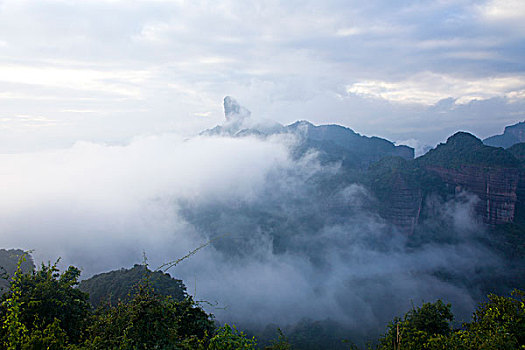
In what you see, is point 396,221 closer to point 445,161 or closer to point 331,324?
point 445,161

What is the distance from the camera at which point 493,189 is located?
344ft

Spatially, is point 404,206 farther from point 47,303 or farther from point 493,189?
Result: point 47,303

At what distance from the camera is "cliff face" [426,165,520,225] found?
10056cm

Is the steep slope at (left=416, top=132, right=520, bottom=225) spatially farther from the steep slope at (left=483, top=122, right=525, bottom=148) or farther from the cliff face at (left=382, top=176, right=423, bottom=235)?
the steep slope at (left=483, top=122, right=525, bottom=148)

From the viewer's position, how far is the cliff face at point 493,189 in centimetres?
10056

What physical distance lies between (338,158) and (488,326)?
17944 centimetres

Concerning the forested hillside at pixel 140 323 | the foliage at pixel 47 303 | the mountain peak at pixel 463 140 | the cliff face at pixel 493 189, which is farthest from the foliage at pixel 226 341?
the mountain peak at pixel 463 140

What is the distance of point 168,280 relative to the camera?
48.9m

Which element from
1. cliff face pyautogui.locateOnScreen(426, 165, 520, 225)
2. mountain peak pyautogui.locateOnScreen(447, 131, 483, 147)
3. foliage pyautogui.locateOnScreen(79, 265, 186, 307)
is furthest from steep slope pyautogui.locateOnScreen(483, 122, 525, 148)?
foliage pyautogui.locateOnScreen(79, 265, 186, 307)

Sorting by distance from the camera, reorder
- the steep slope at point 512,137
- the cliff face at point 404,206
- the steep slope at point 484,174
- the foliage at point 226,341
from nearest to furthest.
→ the foliage at point 226,341, the steep slope at point 484,174, the cliff face at point 404,206, the steep slope at point 512,137

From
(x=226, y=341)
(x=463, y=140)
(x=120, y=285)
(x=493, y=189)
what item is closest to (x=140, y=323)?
(x=226, y=341)

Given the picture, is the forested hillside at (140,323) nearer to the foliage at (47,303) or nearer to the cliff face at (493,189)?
the foliage at (47,303)

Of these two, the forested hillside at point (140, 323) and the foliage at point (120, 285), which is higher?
the forested hillside at point (140, 323)

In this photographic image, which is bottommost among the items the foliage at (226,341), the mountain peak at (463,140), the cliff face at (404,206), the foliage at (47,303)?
the cliff face at (404,206)
